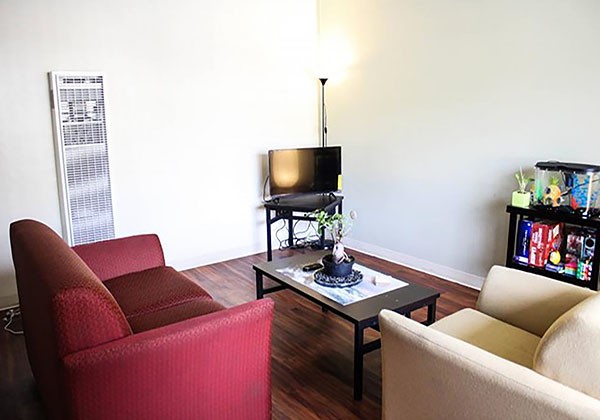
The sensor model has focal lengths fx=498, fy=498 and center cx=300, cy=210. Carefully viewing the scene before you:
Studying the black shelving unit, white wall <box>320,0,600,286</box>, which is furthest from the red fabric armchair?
white wall <box>320,0,600,286</box>

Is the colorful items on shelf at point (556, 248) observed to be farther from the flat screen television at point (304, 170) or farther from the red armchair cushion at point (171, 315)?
the red armchair cushion at point (171, 315)

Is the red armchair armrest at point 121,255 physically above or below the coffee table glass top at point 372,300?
above

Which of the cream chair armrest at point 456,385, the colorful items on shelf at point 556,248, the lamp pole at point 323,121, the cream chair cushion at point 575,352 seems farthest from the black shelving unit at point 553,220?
the lamp pole at point 323,121

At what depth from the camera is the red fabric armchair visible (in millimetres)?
1700

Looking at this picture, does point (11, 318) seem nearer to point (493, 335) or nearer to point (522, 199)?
point (493, 335)

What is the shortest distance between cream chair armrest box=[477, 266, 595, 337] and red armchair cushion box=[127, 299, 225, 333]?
137 centimetres

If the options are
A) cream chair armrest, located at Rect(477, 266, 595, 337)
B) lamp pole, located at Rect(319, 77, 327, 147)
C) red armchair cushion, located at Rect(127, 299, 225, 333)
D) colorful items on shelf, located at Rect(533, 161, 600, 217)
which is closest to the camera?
cream chair armrest, located at Rect(477, 266, 595, 337)

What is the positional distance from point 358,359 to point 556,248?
1662 millimetres

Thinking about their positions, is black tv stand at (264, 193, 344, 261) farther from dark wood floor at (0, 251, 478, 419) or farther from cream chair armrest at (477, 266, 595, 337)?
cream chair armrest at (477, 266, 595, 337)

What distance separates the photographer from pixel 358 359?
248cm

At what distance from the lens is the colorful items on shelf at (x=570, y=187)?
3082mm

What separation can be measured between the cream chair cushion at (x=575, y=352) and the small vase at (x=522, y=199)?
1837 mm

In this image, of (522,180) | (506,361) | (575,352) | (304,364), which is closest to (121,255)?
(304,364)

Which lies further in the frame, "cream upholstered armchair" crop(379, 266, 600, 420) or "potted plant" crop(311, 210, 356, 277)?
"potted plant" crop(311, 210, 356, 277)
